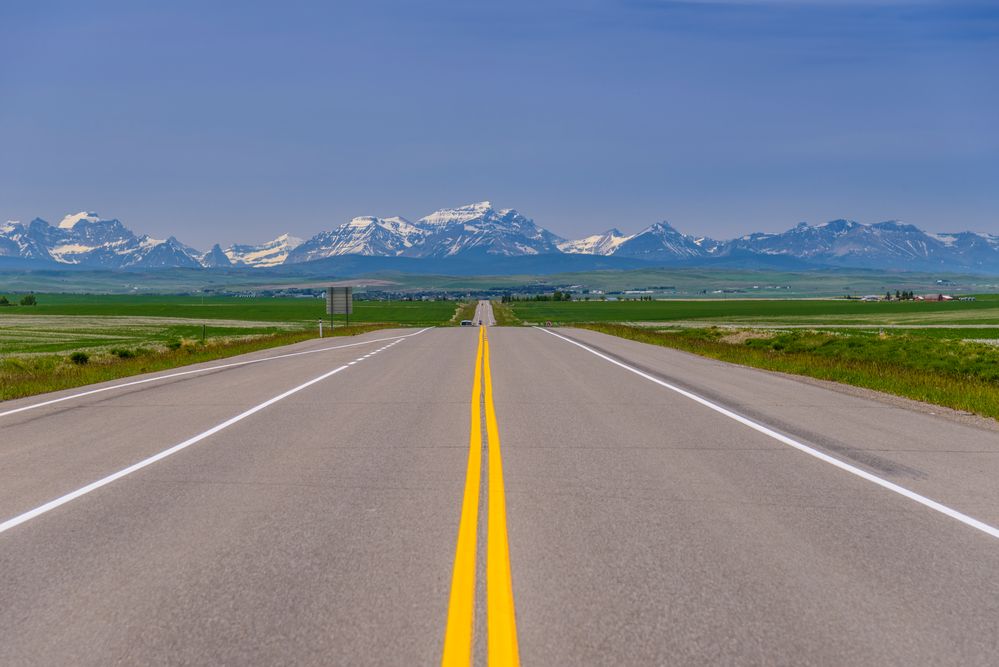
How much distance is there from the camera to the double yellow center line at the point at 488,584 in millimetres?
4461

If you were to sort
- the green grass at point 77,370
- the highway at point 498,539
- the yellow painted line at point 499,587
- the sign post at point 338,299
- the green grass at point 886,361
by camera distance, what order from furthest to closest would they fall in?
the sign post at point 338,299
the green grass at point 77,370
the green grass at point 886,361
the highway at point 498,539
the yellow painted line at point 499,587

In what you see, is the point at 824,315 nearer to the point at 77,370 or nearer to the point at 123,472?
the point at 77,370

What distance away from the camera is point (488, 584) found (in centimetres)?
544

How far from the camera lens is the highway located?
4.59 meters

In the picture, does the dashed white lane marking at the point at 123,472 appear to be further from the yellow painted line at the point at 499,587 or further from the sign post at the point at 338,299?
the sign post at the point at 338,299

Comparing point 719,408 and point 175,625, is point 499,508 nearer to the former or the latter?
point 175,625

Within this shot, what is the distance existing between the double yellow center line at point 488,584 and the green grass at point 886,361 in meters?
9.55

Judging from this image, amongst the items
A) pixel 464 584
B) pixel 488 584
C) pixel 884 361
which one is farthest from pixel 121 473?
pixel 884 361

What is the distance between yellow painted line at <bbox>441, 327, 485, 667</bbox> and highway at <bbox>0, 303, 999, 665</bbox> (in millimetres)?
23

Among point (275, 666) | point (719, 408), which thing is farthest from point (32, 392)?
point (275, 666)

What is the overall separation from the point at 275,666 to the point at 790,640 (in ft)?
8.48

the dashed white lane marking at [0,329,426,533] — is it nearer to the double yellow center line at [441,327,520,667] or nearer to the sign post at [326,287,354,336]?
the double yellow center line at [441,327,520,667]

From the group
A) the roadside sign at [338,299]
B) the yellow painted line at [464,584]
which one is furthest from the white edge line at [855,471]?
the roadside sign at [338,299]

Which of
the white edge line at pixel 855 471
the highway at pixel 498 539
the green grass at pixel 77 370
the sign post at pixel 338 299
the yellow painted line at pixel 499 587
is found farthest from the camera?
the sign post at pixel 338 299
